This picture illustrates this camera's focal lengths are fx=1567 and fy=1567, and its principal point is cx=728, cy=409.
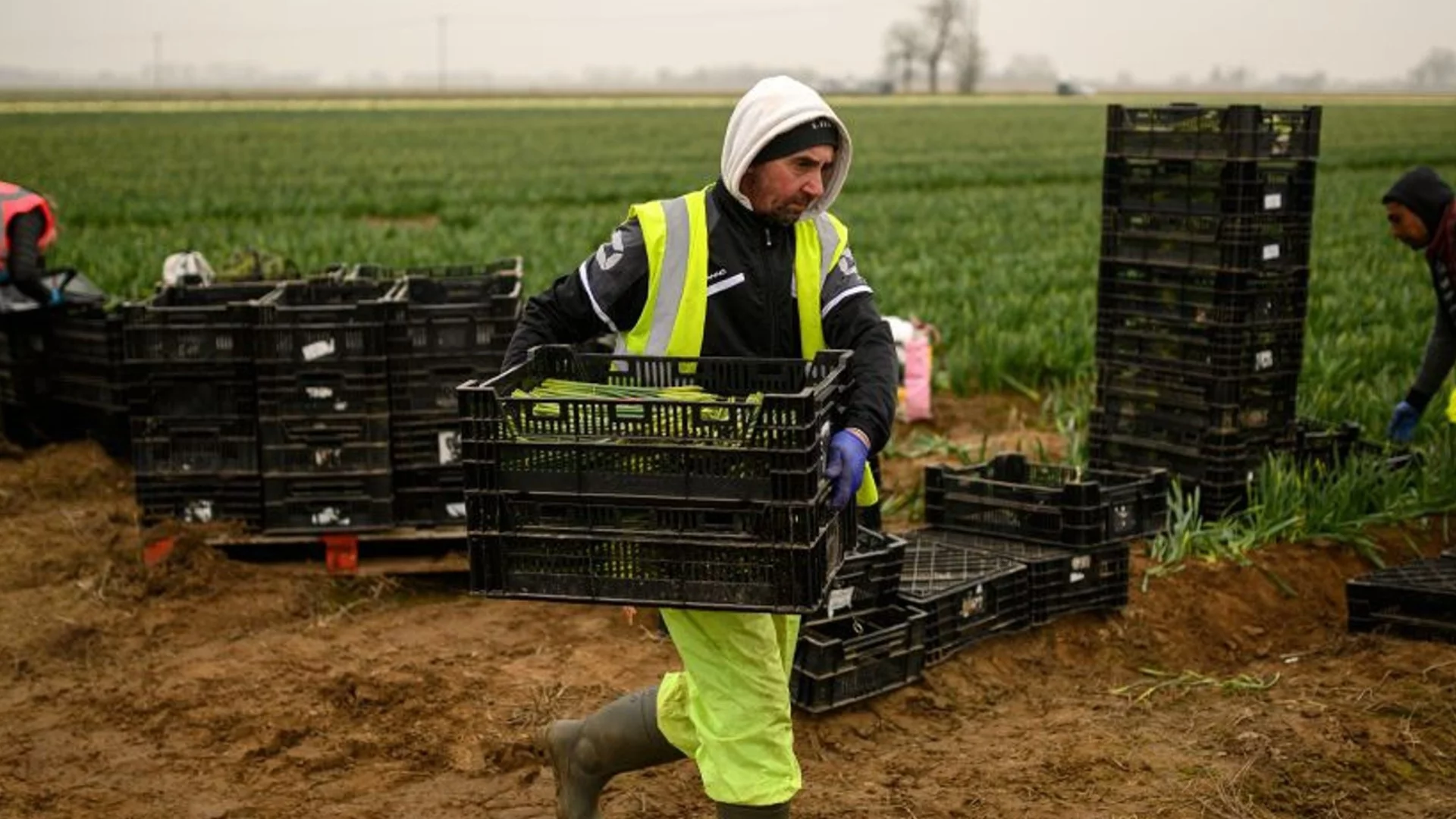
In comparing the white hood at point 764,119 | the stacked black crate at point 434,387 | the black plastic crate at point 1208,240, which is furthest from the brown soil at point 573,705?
the white hood at point 764,119

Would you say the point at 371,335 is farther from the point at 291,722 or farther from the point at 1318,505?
the point at 1318,505

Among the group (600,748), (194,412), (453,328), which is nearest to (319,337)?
(453,328)

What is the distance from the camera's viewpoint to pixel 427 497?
278 inches

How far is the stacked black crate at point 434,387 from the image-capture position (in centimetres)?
697

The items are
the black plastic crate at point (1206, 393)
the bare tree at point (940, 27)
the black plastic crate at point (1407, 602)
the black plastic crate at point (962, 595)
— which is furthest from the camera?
the bare tree at point (940, 27)

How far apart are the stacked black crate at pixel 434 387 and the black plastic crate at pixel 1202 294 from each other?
9.51ft

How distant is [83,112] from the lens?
78.6 metres

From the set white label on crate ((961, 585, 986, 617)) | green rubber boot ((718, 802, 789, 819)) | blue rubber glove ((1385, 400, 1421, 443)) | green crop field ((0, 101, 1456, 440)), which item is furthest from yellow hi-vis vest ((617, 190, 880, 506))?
green crop field ((0, 101, 1456, 440))

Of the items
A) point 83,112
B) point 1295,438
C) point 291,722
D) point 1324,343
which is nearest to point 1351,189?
point 1324,343

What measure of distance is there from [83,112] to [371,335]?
3127 inches

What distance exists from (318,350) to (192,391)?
629 millimetres

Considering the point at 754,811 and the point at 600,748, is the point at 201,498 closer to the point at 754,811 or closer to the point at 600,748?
the point at 600,748

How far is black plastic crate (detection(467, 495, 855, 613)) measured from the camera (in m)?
3.45

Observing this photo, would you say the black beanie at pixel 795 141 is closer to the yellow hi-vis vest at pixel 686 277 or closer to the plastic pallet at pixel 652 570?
the yellow hi-vis vest at pixel 686 277
